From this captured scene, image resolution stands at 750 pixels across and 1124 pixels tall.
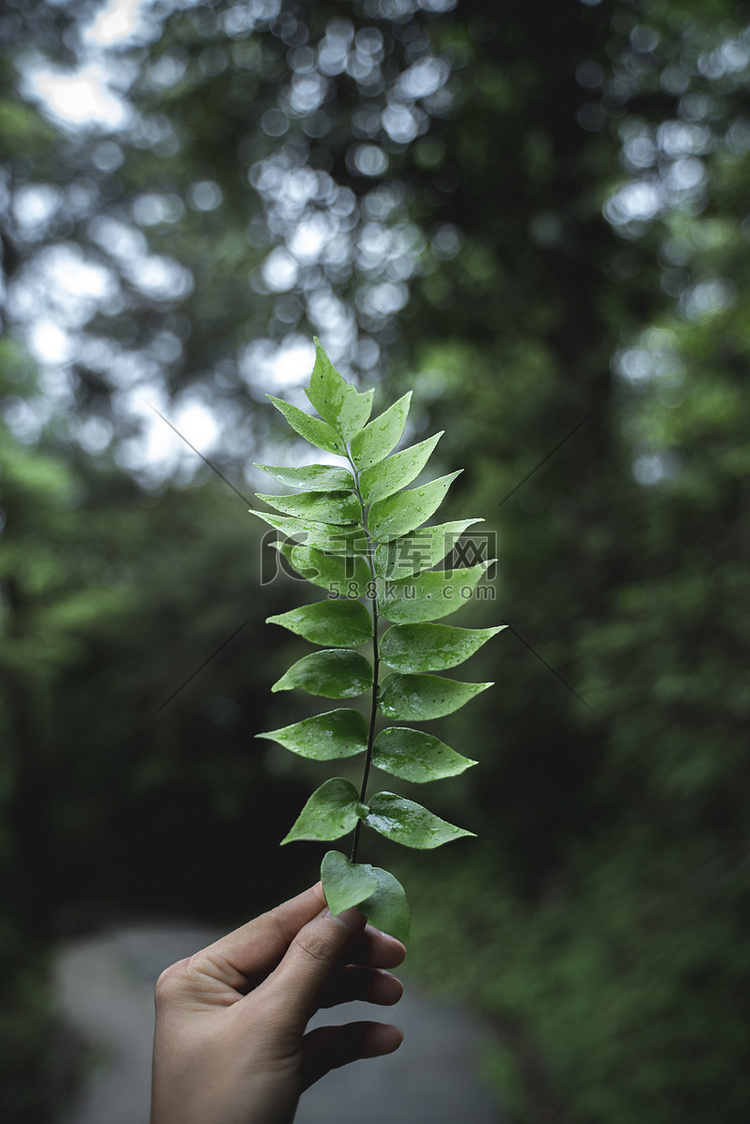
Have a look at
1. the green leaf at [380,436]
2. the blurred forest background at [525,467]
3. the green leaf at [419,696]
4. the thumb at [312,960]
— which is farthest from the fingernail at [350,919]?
the blurred forest background at [525,467]

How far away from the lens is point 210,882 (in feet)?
11.1

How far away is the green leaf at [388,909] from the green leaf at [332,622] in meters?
0.22

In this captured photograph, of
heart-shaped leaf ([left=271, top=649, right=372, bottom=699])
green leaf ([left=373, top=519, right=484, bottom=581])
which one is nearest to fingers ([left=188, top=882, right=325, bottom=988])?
heart-shaped leaf ([left=271, top=649, right=372, bottom=699])

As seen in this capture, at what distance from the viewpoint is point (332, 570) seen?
61 centimetres

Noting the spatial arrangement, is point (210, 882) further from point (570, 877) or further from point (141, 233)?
point (141, 233)

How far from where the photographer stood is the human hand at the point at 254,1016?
26.3 inches

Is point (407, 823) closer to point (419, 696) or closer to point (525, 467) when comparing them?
point (419, 696)

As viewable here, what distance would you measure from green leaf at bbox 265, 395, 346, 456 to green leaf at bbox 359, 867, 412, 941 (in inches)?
15.7

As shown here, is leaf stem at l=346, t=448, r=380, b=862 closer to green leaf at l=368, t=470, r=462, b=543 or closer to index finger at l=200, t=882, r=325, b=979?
green leaf at l=368, t=470, r=462, b=543

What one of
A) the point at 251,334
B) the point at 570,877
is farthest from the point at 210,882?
the point at 251,334

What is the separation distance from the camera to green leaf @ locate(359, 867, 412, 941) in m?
0.59

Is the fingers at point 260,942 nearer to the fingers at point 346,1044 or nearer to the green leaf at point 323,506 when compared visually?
the fingers at point 346,1044

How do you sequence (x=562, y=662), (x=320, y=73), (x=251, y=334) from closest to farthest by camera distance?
1. (x=320, y=73)
2. (x=562, y=662)
3. (x=251, y=334)

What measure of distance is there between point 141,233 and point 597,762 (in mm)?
6252
